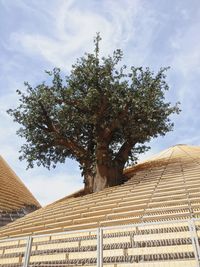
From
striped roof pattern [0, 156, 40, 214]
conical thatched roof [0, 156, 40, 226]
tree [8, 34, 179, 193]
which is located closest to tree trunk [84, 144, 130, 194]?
tree [8, 34, 179, 193]

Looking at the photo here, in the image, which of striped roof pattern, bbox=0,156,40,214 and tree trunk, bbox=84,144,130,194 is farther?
striped roof pattern, bbox=0,156,40,214

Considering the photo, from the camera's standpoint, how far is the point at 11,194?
11.4 m

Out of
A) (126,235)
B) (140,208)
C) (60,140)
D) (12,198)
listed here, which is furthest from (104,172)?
(126,235)

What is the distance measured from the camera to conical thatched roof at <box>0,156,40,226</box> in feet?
32.2

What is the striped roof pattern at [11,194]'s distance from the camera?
34.0 ft

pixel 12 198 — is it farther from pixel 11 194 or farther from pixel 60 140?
pixel 60 140

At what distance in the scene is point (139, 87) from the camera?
939 centimetres

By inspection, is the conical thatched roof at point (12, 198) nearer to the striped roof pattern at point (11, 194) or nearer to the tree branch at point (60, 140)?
the striped roof pattern at point (11, 194)

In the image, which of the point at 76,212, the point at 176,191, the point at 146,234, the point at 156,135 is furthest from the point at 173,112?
the point at 146,234

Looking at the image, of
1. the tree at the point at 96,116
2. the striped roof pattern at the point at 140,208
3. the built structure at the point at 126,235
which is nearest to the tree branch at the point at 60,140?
the tree at the point at 96,116

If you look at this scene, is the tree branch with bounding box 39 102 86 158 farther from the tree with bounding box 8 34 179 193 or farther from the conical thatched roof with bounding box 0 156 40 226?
the conical thatched roof with bounding box 0 156 40 226

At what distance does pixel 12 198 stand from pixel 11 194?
1.05 feet

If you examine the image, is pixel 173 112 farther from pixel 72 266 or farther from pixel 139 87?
pixel 72 266

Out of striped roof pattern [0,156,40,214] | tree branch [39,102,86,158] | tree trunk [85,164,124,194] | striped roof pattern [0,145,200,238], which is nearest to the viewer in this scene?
striped roof pattern [0,145,200,238]
